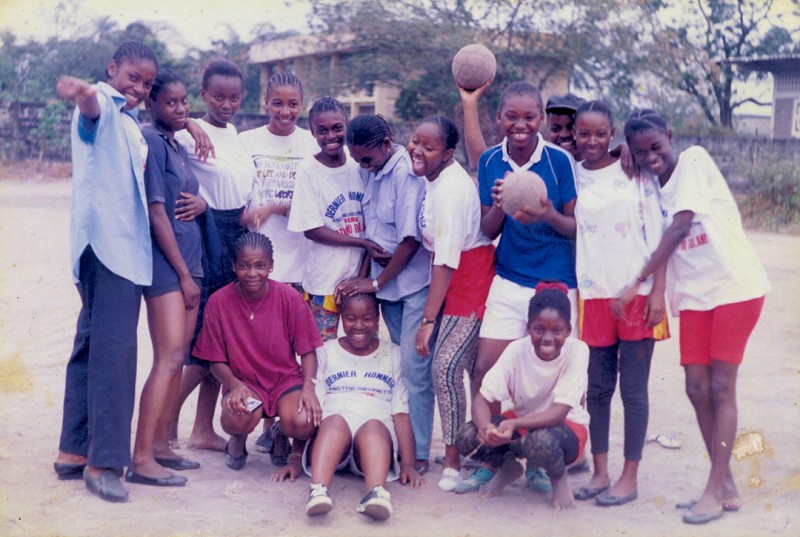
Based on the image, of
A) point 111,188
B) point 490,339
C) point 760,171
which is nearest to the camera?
point 111,188

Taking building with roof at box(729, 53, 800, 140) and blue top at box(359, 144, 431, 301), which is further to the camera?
building with roof at box(729, 53, 800, 140)

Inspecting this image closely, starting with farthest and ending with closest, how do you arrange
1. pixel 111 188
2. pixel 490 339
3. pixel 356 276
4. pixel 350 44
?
pixel 350 44, pixel 356 276, pixel 490 339, pixel 111 188

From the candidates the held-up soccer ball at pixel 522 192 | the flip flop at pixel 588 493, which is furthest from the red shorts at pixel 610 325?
the flip flop at pixel 588 493

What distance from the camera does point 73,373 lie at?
14.0 ft

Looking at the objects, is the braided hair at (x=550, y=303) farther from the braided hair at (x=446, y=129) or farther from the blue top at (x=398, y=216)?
the braided hair at (x=446, y=129)

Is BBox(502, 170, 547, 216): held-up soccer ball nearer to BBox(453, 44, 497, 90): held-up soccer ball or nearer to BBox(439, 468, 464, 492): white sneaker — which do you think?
BBox(453, 44, 497, 90): held-up soccer ball

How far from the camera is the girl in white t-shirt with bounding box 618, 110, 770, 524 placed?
399 centimetres

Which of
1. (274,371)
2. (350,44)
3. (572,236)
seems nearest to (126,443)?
(274,371)

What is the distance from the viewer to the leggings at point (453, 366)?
4434 mm

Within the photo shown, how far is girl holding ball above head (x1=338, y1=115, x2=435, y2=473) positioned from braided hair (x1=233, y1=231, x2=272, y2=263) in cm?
44

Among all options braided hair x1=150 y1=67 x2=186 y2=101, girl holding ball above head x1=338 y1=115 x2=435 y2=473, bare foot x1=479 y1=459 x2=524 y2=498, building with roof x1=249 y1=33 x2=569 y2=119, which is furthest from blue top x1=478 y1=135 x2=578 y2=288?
building with roof x1=249 y1=33 x2=569 y2=119

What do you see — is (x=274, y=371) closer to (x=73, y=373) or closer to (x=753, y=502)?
(x=73, y=373)

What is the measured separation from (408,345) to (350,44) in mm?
17559

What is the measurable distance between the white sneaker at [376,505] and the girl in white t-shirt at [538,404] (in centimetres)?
50
